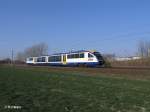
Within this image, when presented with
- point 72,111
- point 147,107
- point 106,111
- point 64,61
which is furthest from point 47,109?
point 64,61

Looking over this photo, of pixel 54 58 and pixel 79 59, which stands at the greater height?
pixel 54 58

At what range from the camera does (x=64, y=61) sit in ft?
218

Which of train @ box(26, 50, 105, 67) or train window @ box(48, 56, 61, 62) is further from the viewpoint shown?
train window @ box(48, 56, 61, 62)

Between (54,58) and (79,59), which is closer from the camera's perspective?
(79,59)

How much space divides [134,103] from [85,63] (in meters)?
44.1

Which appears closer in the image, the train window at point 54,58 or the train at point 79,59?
the train at point 79,59

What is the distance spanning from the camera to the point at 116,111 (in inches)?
452

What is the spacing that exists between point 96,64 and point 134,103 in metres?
43.4

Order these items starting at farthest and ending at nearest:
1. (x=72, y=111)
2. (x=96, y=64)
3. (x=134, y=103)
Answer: (x=96, y=64) → (x=134, y=103) → (x=72, y=111)

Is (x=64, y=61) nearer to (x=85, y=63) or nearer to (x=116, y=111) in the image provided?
(x=85, y=63)

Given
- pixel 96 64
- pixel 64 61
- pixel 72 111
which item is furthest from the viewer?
pixel 64 61

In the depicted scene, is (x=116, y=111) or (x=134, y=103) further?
(x=134, y=103)

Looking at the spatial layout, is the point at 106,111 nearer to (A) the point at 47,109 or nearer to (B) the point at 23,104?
(A) the point at 47,109

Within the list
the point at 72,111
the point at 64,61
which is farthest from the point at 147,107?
the point at 64,61
